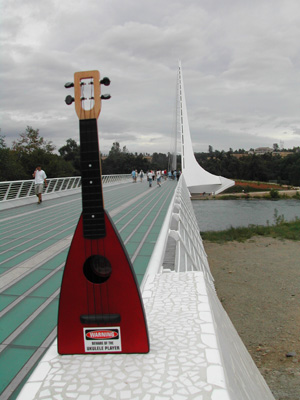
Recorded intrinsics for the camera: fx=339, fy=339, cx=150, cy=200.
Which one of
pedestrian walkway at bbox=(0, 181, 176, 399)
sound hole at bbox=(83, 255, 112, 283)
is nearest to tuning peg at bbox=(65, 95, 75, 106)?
sound hole at bbox=(83, 255, 112, 283)

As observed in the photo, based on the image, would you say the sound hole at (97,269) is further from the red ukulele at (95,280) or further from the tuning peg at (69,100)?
the tuning peg at (69,100)

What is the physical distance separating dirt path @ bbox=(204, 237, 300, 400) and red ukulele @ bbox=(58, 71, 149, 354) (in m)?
3.46

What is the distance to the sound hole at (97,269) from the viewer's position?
1837mm

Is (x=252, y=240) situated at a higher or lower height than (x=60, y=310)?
lower

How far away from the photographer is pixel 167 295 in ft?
8.46

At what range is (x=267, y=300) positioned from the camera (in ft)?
27.5

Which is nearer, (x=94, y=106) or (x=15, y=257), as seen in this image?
(x=94, y=106)

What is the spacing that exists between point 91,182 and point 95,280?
538mm

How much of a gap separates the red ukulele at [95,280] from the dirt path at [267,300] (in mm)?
3464

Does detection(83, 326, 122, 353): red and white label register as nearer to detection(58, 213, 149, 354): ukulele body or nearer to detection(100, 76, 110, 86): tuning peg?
detection(58, 213, 149, 354): ukulele body

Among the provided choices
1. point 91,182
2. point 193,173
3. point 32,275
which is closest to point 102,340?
point 91,182

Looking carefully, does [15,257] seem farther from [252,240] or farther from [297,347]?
[252,240]

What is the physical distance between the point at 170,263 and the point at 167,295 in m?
1.84

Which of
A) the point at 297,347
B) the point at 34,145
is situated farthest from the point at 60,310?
the point at 34,145
